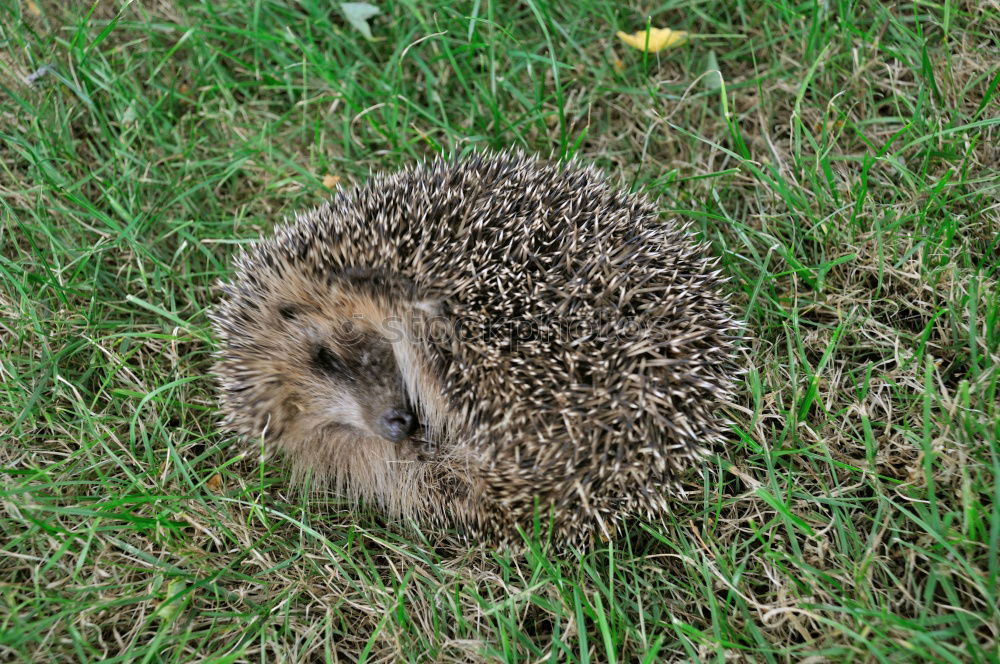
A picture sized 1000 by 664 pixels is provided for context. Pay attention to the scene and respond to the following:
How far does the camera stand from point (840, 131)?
367 cm

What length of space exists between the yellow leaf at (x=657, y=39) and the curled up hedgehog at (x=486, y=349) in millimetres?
1304

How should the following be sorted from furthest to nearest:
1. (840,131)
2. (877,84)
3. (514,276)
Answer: (877,84), (840,131), (514,276)

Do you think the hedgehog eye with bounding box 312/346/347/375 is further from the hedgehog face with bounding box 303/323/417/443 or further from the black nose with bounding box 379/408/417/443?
the black nose with bounding box 379/408/417/443

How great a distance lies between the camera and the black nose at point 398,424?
3311 millimetres

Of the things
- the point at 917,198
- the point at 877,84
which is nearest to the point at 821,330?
the point at 917,198

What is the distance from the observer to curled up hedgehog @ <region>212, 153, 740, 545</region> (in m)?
2.78

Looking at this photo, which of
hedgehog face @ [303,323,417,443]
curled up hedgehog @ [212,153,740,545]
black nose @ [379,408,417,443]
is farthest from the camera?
hedgehog face @ [303,323,417,443]

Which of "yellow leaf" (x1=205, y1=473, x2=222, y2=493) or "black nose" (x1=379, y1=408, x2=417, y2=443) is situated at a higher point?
"black nose" (x1=379, y1=408, x2=417, y2=443)

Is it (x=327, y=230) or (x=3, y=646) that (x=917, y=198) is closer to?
(x=327, y=230)

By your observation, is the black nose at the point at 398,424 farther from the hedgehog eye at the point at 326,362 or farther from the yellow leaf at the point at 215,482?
the yellow leaf at the point at 215,482

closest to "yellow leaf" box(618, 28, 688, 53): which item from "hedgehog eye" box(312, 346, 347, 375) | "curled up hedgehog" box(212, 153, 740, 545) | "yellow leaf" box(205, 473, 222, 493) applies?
"curled up hedgehog" box(212, 153, 740, 545)

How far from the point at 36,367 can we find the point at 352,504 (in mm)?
1699

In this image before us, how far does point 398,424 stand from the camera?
130 inches

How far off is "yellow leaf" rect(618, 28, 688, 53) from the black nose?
2528 millimetres
